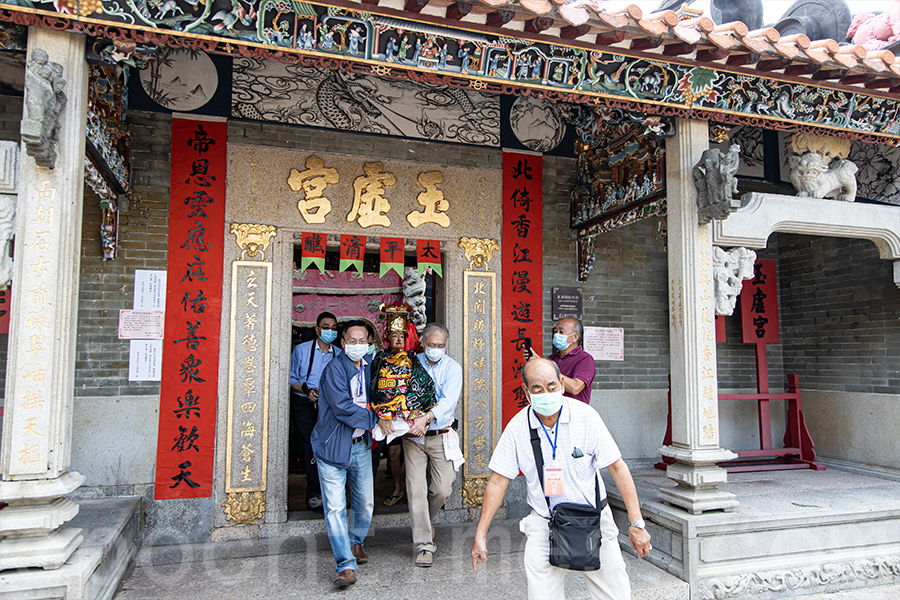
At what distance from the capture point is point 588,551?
2.53 metres

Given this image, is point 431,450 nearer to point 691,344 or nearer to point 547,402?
point 547,402

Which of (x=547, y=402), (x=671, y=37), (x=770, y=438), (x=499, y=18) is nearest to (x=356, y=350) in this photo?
(x=547, y=402)

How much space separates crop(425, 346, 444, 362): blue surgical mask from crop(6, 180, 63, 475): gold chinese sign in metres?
2.35

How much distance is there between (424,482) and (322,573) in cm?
90

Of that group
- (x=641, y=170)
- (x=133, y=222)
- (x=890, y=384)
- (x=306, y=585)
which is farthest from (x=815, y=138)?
(x=133, y=222)

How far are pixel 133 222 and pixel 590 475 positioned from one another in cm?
403

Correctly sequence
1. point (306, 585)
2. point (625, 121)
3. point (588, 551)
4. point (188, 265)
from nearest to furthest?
1. point (588, 551)
2. point (306, 585)
3. point (625, 121)
4. point (188, 265)

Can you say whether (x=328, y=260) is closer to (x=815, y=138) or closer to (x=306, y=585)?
(x=306, y=585)

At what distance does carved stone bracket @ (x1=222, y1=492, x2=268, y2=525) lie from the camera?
4.57m

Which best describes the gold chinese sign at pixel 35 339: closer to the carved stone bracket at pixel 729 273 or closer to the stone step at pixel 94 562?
the stone step at pixel 94 562

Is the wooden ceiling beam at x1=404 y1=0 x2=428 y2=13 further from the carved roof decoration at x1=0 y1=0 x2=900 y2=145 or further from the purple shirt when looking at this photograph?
the purple shirt

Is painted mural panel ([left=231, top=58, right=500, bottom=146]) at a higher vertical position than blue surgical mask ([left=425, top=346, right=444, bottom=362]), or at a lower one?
higher

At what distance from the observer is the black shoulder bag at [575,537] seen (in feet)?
8.30

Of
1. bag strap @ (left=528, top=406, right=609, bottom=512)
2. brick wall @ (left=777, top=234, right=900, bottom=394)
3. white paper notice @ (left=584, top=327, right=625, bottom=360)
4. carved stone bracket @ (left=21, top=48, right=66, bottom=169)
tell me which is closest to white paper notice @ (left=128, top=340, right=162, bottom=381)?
carved stone bracket @ (left=21, top=48, right=66, bottom=169)
